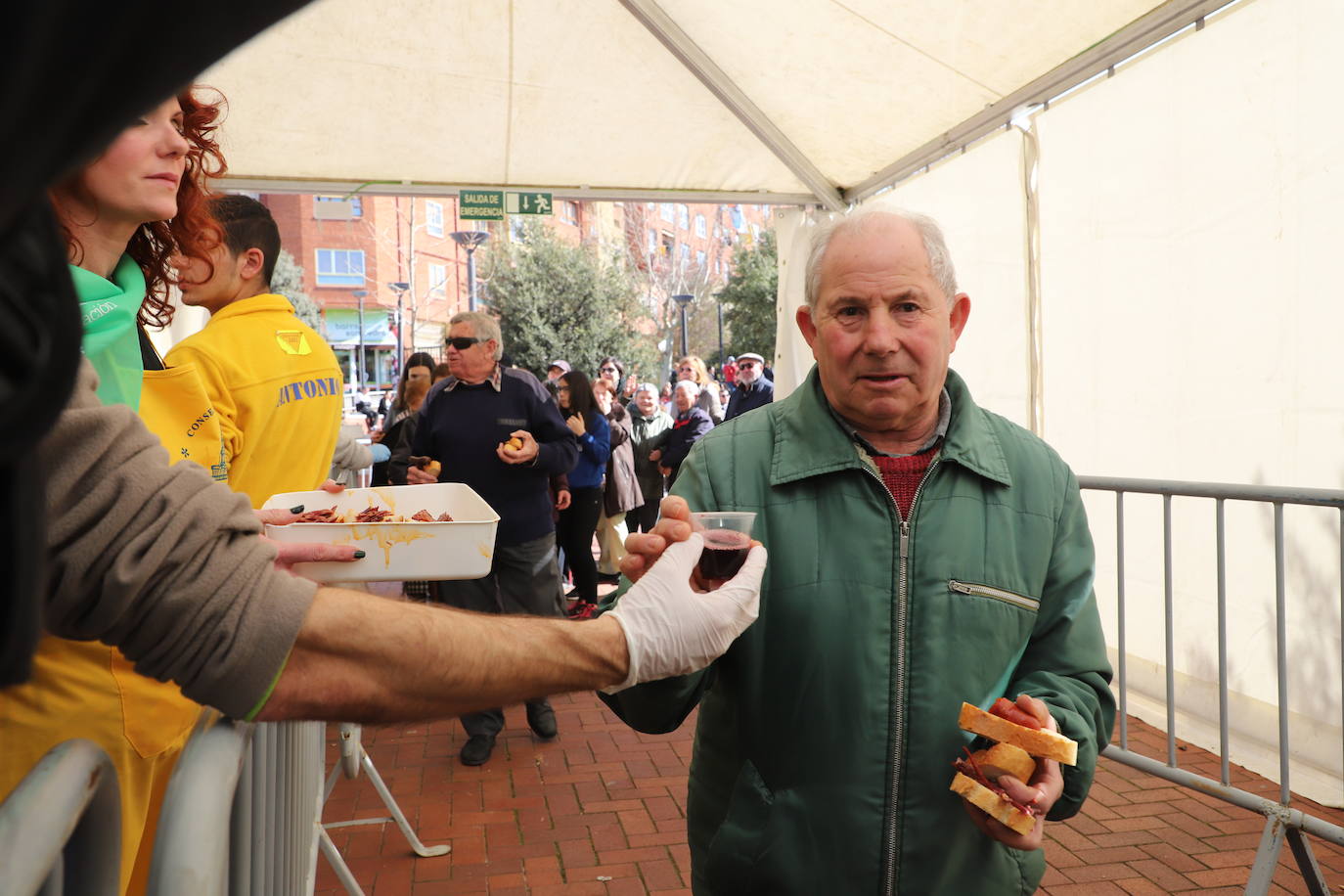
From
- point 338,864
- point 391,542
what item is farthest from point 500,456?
point 391,542

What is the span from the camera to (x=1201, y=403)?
456 cm

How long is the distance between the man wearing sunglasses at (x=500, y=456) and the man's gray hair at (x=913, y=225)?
131 inches

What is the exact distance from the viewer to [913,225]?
7.04 ft

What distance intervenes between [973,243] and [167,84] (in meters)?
6.47

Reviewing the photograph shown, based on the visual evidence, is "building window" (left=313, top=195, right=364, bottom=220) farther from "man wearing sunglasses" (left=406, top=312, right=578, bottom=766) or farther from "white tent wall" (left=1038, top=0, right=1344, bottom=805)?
"white tent wall" (left=1038, top=0, right=1344, bottom=805)

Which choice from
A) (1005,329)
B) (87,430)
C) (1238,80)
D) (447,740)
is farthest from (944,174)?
(87,430)

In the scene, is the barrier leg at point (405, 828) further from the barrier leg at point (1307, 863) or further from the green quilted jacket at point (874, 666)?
the barrier leg at point (1307, 863)

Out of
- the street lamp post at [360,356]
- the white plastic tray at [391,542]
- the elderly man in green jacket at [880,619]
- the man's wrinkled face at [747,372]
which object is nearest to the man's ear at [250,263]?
the white plastic tray at [391,542]

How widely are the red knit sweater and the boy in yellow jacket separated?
62.4 inches

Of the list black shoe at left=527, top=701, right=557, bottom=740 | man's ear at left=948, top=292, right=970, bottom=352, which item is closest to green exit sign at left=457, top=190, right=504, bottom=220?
black shoe at left=527, top=701, right=557, bottom=740

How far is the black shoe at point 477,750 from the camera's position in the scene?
16.4 ft

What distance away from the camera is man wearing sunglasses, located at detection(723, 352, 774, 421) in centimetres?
1000

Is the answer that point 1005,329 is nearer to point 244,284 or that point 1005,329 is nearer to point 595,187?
point 595,187

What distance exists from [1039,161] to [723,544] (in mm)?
4876
